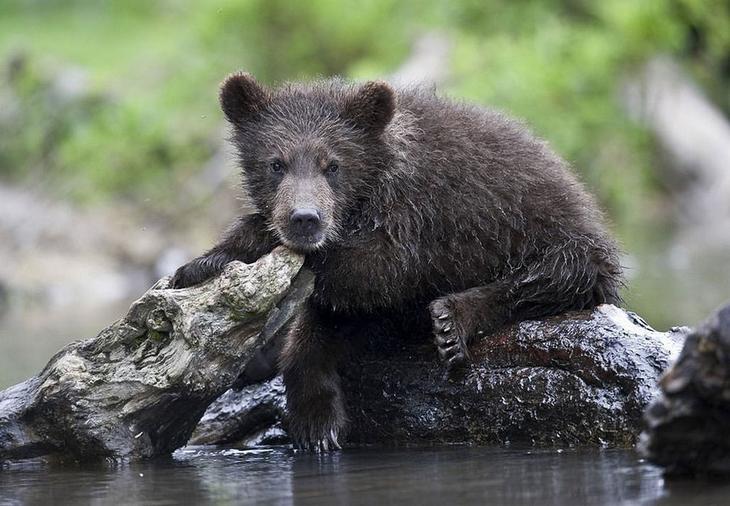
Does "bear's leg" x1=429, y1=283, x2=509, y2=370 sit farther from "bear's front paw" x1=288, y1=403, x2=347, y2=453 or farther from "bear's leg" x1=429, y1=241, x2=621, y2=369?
"bear's front paw" x1=288, y1=403, x2=347, y2=453

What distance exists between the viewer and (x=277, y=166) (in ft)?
26.1

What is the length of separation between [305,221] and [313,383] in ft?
3.61

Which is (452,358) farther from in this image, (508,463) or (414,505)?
(414,505)

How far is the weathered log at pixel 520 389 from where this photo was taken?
7129 millimetres

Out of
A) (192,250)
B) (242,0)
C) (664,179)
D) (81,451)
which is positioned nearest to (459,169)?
(81,451)

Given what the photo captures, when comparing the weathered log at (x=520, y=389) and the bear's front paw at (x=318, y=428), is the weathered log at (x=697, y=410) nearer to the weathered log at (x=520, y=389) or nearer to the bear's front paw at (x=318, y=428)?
the weathered log at (x=520, y=389)

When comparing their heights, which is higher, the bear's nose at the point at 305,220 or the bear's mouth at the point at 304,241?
the bear's nose at the point at 305,220

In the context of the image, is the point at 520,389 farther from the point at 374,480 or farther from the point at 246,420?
the point at 246,420

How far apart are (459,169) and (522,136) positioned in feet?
2.20

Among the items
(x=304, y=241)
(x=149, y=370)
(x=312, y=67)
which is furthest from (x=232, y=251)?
(x=312, y=67)

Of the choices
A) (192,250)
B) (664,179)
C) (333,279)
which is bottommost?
(333,279)

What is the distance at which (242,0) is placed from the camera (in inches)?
1218

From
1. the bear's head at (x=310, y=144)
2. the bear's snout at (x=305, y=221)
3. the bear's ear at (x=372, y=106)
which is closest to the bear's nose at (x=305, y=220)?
the bear's snout at (x=305, y=221)

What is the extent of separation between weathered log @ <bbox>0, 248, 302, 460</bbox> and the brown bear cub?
1.26 ft
